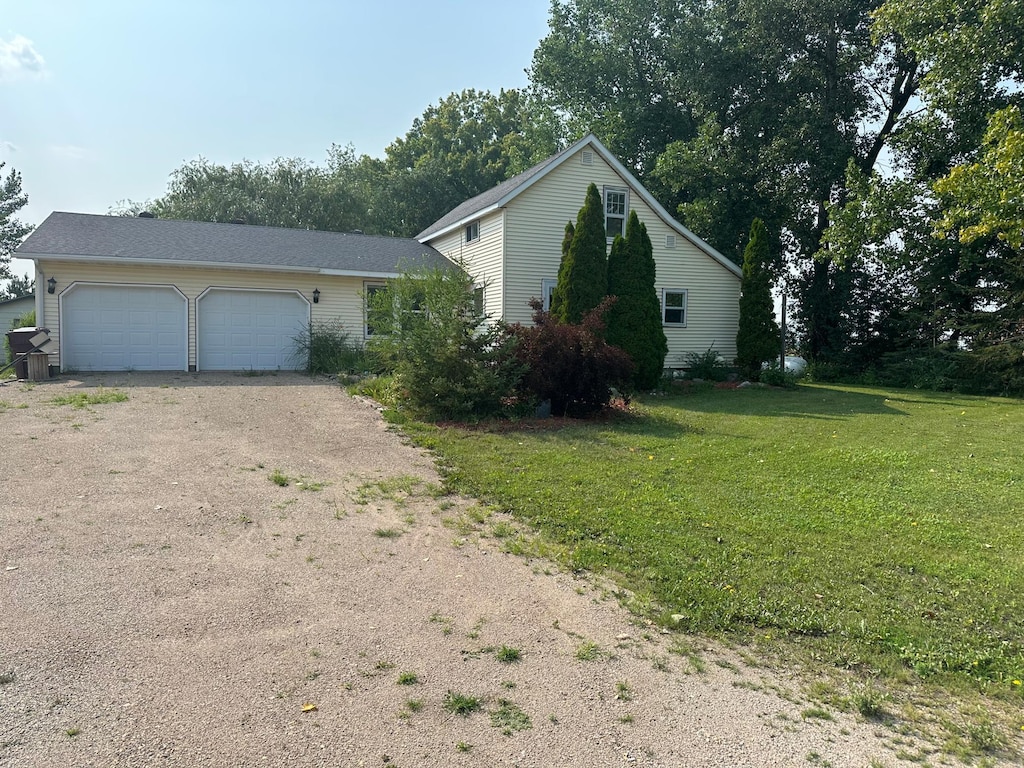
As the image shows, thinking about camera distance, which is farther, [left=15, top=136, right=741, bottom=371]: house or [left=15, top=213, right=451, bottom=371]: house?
[left=15, top=136, right=741, bottom=371]: house

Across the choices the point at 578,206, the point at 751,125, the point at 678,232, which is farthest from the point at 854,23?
the point at 578,206

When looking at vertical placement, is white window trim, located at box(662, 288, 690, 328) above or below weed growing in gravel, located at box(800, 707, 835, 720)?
above

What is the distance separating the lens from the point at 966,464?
816 centimetres

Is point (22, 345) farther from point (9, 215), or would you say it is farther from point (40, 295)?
point (9, 215)

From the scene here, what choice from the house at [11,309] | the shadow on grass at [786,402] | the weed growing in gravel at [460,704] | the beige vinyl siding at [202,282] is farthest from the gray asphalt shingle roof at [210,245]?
the weed growing in gravel at [460,704]

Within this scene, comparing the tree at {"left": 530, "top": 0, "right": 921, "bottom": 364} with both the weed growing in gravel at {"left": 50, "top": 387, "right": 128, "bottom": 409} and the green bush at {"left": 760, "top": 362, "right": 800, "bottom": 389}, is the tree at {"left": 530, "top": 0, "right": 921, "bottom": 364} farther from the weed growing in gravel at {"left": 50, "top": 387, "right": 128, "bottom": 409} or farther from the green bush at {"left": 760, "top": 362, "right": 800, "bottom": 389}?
the weed growing in gravel at {"left": 50, "top": 387, "right": 128, "bottom": 409}

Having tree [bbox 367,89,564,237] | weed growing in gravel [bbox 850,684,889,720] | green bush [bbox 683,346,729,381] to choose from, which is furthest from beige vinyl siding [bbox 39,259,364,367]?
weed growing in gravel [bbox 850,684,889,720]

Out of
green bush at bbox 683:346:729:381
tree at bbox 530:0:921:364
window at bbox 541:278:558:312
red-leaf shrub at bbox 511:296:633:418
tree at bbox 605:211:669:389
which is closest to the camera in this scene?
red-leaf shrub at bbox 511:296:633:418

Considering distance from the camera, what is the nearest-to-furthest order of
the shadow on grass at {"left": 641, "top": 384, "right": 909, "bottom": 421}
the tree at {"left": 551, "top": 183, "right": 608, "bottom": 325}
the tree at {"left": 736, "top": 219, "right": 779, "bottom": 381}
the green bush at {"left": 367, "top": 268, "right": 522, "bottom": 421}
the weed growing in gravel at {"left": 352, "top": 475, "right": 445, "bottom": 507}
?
the weed growing in gravel at {"left": 352, "top": 475, "right": 445, "bottom": 507}
the green bush at {"left": 367, "top": 268, "right": 522, "bottom": 421}
the shadow on grass at {"left": 641, "top": 384, "right": 909, "bottom": 421}
the tree at {"left": 551, "top": 183, "right": 608, "bottom": 325}
the tree at {"left": 736, "top": 219, "right": 779, "bottom": 381}

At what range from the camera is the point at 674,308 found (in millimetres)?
19281

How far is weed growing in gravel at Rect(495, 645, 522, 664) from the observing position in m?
3.38

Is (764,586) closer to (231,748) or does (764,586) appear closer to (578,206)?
(231,748)

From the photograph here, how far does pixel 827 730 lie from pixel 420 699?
1779 millimetres

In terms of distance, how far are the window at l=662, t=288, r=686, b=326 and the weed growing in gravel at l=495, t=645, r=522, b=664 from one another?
16.6m
